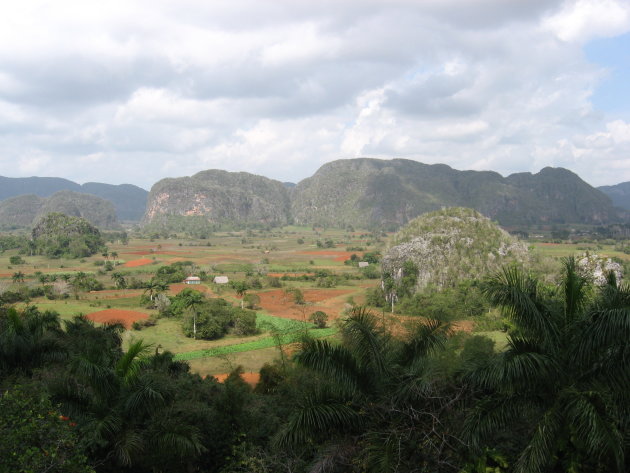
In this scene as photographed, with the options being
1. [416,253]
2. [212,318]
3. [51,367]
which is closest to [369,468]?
[51,367]

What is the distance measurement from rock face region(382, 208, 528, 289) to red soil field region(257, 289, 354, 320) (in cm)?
681

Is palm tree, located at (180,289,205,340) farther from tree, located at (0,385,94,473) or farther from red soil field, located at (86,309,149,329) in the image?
tree, located at (0,385,94,473)

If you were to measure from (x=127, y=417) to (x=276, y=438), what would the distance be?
373 cm

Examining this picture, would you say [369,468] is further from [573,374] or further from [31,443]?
[31,443]

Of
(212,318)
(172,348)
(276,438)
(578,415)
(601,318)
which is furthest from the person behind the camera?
(212,318)

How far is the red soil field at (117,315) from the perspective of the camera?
3867 centimetres

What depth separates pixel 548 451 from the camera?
5.50 meters

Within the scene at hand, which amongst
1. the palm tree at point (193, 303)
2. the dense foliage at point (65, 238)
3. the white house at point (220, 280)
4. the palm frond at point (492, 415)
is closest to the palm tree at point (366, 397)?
the palm frond at point (492, 415)

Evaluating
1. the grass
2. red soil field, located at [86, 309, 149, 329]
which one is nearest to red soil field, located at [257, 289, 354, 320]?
the grass

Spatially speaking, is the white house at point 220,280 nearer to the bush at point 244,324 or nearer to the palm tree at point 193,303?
the palm tree at point 193,303

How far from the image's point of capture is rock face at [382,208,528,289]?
161 feet

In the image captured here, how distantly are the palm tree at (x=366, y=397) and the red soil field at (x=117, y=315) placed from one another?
3409cm

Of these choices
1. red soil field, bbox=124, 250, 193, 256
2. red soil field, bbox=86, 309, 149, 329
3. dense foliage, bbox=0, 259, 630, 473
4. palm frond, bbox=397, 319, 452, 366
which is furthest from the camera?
red soil field, bbox=124, 250, 193, 256

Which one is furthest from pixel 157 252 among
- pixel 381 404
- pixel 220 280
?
pixel 381 404
